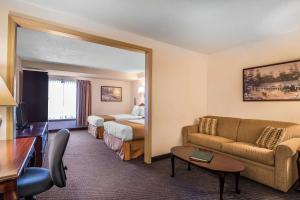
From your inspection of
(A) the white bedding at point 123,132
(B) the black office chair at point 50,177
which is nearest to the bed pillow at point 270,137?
(A) the white bedding at point 123,132

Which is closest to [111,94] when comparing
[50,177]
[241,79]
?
[241,79]

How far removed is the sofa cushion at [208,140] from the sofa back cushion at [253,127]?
0.31m

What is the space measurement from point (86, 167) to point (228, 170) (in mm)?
2520

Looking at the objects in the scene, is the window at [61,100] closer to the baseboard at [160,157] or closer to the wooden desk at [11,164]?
the baseboard at [160,157]

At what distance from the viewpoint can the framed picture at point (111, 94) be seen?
7.54 meters

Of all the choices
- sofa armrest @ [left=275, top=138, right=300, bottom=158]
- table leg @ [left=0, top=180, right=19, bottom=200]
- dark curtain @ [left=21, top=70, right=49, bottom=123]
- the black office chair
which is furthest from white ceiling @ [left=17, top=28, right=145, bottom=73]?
sofa armrest @ [left=275, top=138, right=300, bottom=158]

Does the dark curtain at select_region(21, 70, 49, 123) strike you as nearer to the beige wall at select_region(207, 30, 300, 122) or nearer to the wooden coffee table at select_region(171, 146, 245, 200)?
the wooden coffee table at select_region(171, 146, 245, 200)

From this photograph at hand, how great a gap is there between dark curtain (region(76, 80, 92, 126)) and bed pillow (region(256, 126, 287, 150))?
20.0 feet

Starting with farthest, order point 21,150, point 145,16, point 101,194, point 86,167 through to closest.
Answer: point 86,167 < point 145,16 < point 101,194 < point 21,150

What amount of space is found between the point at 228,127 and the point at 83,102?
5.54 meters

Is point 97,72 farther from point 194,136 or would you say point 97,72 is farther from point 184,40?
point 194,136

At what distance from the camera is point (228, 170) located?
2.07 meters

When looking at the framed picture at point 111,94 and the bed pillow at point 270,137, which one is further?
the framed picture at point 111,94

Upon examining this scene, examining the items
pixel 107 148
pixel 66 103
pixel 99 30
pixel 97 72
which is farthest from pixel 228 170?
pixel 66 103
